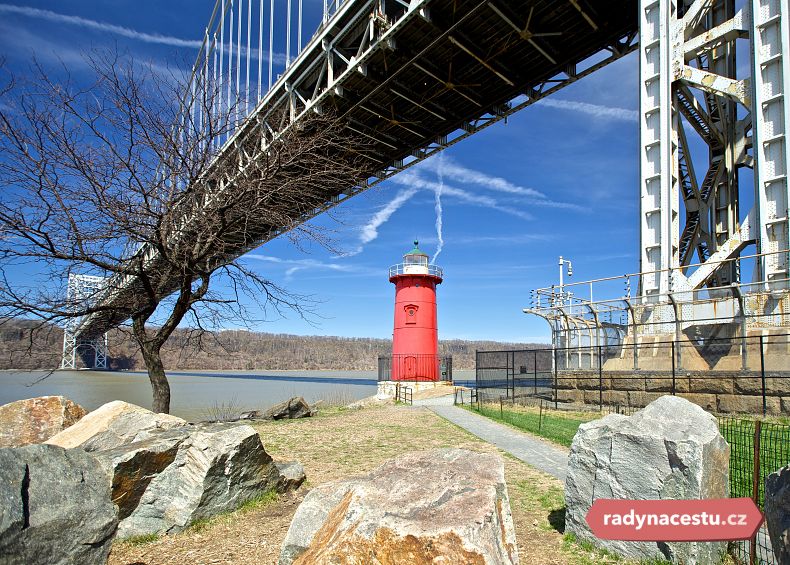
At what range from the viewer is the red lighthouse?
29.0 metres

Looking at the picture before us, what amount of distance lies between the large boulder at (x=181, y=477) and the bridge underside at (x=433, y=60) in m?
7.96

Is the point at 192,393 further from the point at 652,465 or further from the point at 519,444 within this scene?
the point at 652,465

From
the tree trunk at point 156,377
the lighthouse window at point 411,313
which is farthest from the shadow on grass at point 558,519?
the lighthouse window at point 411,313

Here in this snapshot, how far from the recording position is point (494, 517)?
265cm

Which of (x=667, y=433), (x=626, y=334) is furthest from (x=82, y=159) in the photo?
(x=626, y=334)

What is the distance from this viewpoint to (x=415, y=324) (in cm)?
2927

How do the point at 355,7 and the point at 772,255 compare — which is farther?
the point at 355,7

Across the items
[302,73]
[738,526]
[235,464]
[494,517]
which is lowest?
[235,464]

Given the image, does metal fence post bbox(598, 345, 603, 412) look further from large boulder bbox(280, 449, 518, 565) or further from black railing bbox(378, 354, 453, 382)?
black railing bbox(378, 354, 453, 382)

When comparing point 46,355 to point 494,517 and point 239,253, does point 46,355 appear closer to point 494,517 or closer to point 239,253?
point 239,253

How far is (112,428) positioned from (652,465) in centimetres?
645

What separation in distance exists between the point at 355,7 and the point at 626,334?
13.3 meters

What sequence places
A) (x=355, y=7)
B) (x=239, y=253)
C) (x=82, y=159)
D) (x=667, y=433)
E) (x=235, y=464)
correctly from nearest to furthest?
1. (x=667, y=433)
2. (x=235, y=464)
3. (x=82, y=159)
4. (x=239, y=253)
5. (x=355, y=7)

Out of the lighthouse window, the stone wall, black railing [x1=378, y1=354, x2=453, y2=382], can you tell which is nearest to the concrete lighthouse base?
black railing [x1=378, y1=354, x2=453, y2=382]
